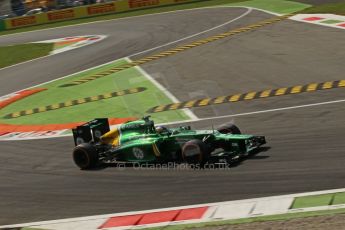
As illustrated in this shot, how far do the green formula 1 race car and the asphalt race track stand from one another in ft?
1.12

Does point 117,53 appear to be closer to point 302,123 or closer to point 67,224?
point 302,123

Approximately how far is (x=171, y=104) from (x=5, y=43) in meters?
29.1

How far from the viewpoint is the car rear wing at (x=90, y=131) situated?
17.3 meters

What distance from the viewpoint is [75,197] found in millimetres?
14375

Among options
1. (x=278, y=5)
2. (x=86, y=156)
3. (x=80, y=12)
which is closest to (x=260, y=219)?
(x=86, y=156)

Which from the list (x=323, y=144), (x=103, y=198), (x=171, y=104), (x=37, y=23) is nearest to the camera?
(x=103, y=198)

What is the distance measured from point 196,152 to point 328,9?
24158mm

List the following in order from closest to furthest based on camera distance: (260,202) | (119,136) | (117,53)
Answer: (260,202), (119,136), (117,53)

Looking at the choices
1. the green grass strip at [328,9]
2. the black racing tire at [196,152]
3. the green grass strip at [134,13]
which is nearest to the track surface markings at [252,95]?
the black racing tire at [196,152]

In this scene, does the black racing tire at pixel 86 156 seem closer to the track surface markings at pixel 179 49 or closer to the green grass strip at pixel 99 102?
the green grass strip at pixel 99 102

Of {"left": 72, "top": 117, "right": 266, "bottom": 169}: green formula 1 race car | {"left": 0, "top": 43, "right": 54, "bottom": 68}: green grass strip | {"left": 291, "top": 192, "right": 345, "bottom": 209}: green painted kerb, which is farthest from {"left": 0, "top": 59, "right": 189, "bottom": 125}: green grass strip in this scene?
{"left": 0, "top": 43, "right": 54, "bottom": 68}: green grass strip

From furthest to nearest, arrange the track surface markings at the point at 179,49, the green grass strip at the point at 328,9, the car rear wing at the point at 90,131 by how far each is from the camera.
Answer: the green grass strip at the point at 328,9, the track surface markings at the point at 179,49, the car rear wing at the point at 90,131


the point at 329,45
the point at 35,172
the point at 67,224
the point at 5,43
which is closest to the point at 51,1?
the point at 5,43

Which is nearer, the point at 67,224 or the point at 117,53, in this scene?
the point at 67,224
